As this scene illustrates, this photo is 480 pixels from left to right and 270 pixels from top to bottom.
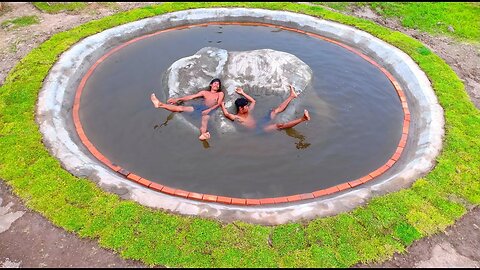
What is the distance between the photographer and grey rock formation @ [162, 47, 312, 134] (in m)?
9.05

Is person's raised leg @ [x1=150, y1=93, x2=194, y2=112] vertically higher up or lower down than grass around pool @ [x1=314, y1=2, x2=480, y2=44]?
lower down

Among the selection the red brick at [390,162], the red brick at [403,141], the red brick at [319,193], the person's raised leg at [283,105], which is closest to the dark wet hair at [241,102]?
the person's raised leg at [283,105]

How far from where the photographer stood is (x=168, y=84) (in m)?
9.10

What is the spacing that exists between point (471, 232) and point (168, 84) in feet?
21.4

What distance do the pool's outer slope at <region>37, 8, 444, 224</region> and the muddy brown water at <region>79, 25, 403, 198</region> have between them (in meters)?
0.36

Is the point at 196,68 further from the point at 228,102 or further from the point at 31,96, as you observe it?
the point at 31,96

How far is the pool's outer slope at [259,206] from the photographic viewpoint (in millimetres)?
6184

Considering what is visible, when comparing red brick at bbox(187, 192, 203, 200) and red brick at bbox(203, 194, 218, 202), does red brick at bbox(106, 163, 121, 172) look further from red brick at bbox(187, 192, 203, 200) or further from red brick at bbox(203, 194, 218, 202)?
red brick at bbox(203, 194, 218, 202)

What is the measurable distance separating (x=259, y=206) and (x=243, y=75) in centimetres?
383

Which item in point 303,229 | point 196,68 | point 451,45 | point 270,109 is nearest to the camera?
point 303,229

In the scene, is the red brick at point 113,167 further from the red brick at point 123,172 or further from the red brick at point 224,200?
the red brick at point 224,200

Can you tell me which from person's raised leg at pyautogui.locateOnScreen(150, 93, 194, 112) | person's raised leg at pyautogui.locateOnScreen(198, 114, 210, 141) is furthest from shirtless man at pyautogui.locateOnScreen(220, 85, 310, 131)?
person's raised leg at pyautogui.locateOnScreen(150, 93, 194, 112)

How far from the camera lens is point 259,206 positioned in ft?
21.2

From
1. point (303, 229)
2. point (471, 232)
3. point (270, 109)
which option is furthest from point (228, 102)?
point (471, 232)
